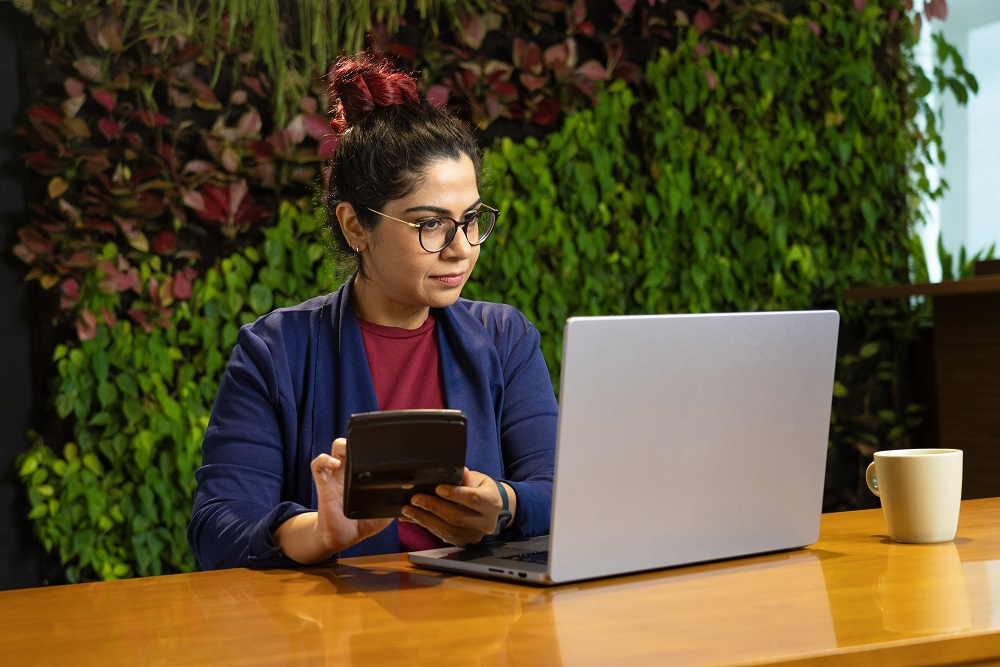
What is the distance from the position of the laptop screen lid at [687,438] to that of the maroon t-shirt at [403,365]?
0.70m

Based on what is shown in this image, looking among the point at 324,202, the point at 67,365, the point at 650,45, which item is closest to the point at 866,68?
the point at 650,45

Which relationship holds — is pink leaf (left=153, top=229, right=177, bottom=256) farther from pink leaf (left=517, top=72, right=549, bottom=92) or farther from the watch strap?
the watch strap

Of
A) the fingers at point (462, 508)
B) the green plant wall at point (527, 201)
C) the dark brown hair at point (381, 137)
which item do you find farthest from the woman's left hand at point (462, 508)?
the green plant wall at point (527, 201)

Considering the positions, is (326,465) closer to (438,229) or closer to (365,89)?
(438,229)

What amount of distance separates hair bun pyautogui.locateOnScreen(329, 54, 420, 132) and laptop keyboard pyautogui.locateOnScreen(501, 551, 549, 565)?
918 millimetres

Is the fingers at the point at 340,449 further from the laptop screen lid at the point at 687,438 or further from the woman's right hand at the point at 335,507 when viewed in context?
the laptop screen lid at the point at 687,438

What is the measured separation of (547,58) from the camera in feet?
10.7

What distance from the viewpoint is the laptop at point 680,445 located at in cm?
115

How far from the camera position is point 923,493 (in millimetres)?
1367

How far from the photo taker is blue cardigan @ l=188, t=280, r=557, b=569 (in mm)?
1571

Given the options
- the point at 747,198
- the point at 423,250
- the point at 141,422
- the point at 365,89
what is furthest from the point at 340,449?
the point at 747,198

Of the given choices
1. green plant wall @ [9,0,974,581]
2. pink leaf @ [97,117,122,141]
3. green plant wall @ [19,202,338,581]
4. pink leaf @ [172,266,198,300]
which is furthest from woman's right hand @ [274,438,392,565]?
pink leaf @ [97,117,122,141]

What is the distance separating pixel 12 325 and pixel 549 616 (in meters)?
2.14

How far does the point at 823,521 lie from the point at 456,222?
733 millimetres
